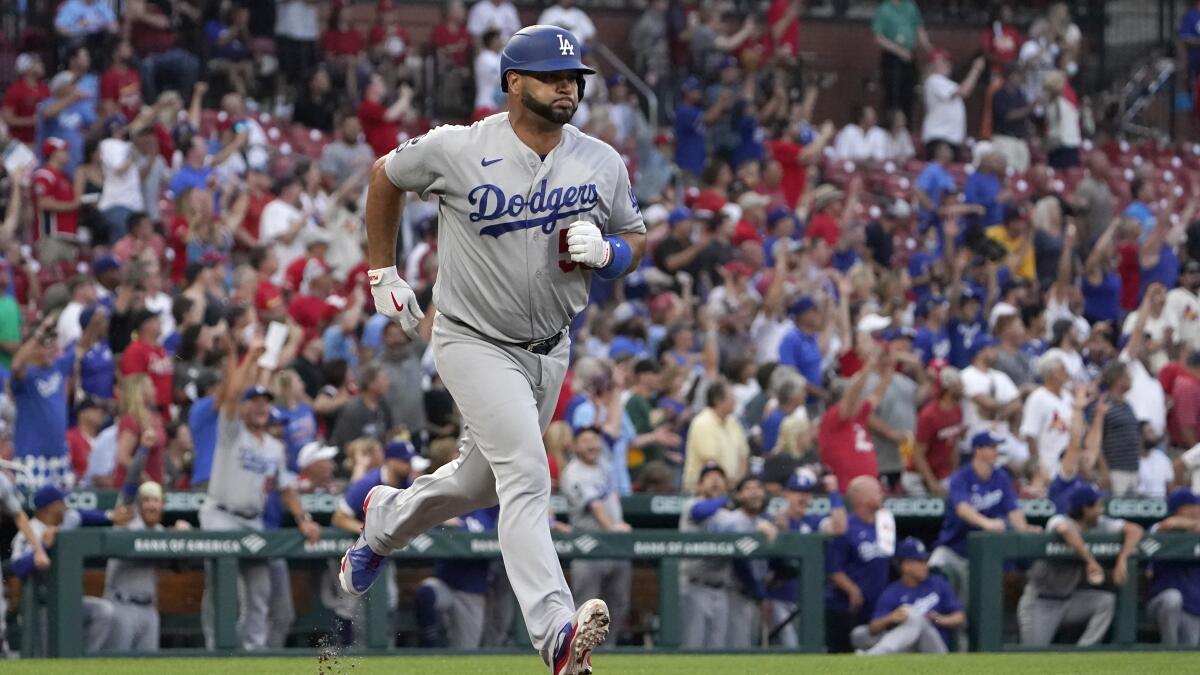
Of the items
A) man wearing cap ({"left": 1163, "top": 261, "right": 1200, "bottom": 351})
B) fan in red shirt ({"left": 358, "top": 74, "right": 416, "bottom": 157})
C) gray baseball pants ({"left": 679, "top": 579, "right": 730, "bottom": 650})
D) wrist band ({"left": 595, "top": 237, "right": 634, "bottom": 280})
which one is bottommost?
gray baseball pants ({"left": 679, "top": 579, "right": 730, "bottom": 650})

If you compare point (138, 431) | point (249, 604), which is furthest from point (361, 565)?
point (138, 431)

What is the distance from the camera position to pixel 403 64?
20766 millimetres

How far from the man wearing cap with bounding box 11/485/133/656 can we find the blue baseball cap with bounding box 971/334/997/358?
6950 mm

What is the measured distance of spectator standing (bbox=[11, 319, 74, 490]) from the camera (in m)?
12.8

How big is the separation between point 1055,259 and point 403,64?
6.75 metres

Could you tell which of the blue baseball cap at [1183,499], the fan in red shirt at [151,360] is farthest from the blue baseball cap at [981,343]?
the fan in red shirt at [151,360]

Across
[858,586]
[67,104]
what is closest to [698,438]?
[858,586]

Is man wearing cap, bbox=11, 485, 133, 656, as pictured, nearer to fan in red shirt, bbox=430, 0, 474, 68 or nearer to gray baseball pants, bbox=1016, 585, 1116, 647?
gray baseball pants, bbox=1016, 585, 1116, 647

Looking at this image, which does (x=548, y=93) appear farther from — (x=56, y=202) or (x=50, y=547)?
(x=56, y=202)

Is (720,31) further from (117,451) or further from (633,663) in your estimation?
(633,663)

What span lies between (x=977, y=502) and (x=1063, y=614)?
2.90 ft

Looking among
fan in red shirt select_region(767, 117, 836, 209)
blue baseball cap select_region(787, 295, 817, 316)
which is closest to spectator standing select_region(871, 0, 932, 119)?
fan in red shirt select_region(767, 117, 836, 209)

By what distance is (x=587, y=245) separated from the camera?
270 inches

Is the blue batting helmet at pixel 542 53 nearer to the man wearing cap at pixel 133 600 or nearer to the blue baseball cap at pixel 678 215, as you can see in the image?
the man wearing cap at pixel 133 600
